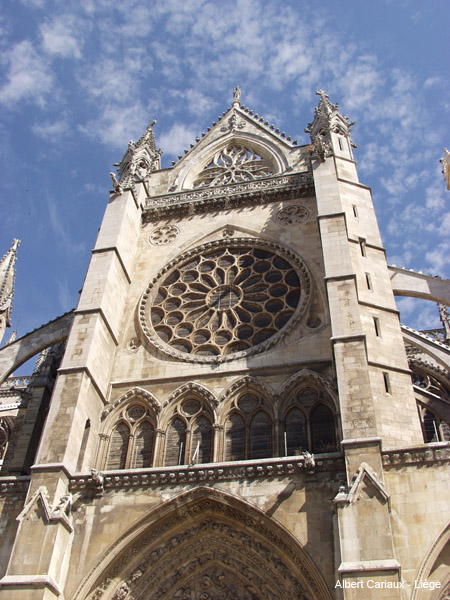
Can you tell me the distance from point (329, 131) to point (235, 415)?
9.56 meters

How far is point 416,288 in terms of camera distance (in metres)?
15.0

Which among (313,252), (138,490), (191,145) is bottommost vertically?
(138,490)

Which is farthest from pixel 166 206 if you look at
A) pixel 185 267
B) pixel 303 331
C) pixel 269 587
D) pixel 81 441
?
pixel 269 587

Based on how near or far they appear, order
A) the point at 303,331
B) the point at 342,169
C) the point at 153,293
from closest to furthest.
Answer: the point at 303,331 < the point at 153,293 < the point at 342,169

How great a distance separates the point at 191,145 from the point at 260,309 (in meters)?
9.03

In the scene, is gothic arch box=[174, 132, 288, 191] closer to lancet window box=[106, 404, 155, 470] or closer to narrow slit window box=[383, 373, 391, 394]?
lancet window box=[106, 404, 155, 470]

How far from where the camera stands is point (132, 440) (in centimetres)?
1275

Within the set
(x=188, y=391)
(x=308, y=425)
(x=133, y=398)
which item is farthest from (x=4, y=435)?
(x=308, y=425)

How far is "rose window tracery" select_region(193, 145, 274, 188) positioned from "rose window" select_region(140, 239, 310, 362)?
402cm

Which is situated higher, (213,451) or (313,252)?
(313,252)

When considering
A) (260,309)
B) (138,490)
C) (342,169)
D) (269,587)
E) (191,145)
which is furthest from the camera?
(191,145)

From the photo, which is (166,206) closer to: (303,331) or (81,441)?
(303,331)

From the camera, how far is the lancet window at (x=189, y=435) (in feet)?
40.4

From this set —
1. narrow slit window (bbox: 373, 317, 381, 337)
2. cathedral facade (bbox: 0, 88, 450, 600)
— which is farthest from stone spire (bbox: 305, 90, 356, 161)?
narrow slit window (bbox: 373, 317, 381, 337)
